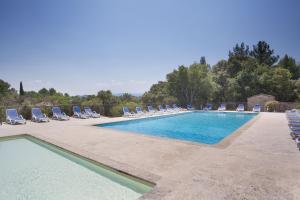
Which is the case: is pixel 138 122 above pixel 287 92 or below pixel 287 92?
below

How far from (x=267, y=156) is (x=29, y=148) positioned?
23.4 ft

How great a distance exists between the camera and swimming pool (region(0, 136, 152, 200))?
358 cm

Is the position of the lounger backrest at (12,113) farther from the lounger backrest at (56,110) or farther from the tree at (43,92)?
the tree at (43,92)

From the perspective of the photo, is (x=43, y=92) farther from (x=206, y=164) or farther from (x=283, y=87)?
(x=206, y=164)

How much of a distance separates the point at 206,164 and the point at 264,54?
4003 centimetres

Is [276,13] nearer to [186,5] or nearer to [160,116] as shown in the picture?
[186,5]

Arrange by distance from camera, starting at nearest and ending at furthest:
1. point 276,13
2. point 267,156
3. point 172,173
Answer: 1. point 172,173
2. point 267,156
3. point 276,13

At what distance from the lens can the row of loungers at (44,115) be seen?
1149cm

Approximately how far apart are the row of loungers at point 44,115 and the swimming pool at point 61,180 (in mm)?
6174

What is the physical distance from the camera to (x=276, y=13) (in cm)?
1738

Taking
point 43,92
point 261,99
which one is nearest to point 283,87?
point 261,99

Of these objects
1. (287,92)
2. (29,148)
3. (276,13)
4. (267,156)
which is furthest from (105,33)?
(287,92)

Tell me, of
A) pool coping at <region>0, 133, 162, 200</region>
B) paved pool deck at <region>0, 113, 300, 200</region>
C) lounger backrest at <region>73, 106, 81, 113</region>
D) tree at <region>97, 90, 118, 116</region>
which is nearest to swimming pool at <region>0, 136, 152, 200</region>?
pool coping at <region>0, 133, 162, 200</region>

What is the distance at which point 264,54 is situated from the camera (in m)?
37.7
